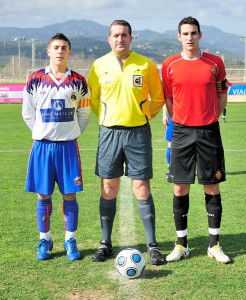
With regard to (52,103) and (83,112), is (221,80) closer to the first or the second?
(83,112)

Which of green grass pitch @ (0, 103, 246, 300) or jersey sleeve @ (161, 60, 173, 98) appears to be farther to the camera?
jersey sleeve @ (161, 60, 173, 98)

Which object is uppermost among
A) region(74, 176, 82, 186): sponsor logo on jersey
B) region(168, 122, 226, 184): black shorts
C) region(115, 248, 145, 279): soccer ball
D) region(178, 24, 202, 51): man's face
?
region(178, 24, 202, 51): man's face

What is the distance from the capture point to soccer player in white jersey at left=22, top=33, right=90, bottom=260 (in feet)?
14.0

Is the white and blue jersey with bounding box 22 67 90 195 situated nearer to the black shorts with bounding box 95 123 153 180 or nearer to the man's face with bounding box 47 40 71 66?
the man's face with bounding box 47 40 71 66

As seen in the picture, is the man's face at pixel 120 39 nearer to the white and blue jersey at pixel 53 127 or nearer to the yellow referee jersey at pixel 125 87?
the yellow referee jersey at pixel 125 87

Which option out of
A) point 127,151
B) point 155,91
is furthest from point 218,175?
point 155,91

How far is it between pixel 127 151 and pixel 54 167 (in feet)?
2.23

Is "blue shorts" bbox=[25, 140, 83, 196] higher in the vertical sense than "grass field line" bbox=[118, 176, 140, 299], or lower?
higher

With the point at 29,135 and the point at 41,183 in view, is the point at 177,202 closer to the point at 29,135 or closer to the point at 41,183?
the point at 41,183

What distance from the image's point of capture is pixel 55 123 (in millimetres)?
4293

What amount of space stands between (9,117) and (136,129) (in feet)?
53.3

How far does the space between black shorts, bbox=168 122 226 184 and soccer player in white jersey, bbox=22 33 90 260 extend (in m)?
0.92

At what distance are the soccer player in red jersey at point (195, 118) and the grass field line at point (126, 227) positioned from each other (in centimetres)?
60

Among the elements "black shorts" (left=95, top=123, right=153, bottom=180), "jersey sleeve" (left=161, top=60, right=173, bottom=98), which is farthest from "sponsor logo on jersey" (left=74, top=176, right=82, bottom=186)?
"jersey sleeve" (left=161, top=60, right=173, bottom=98)
